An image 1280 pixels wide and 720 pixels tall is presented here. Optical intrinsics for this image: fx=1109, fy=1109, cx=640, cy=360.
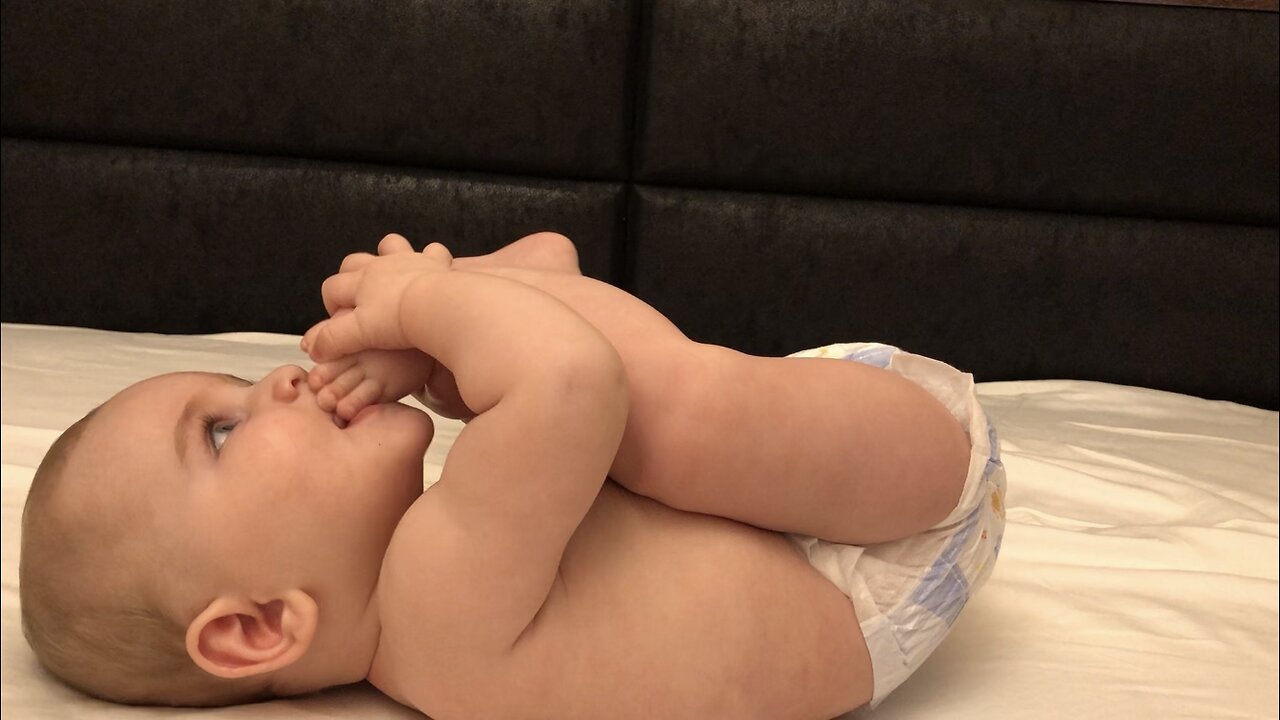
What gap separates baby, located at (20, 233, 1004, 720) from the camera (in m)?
0.71

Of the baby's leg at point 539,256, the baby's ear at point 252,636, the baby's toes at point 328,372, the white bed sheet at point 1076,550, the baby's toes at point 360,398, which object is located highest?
the baby's leg at point 539,256

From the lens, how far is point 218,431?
0.80 m

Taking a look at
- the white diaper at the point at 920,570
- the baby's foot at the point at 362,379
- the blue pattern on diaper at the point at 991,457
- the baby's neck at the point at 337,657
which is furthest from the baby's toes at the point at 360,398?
the blue pattern on diaper at the point at 991,457

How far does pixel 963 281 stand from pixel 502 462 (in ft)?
3.63

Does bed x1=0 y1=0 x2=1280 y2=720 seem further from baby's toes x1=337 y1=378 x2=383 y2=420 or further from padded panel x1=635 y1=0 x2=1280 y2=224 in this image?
baby's toes x1=337 y1=378 x2=383 y2=420

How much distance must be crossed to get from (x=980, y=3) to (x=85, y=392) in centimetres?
127

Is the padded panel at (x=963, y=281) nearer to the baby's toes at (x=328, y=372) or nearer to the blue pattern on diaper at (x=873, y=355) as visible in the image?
the blue pattern on diaper at (x=873, y=355)

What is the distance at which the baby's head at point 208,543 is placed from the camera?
728 mm

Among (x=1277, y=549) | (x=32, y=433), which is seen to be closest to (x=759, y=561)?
(x=1277, y=549)

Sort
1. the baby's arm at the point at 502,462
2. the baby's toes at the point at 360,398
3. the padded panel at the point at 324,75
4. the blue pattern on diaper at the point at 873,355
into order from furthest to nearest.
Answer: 1. the padded panel at the point at 324,75
2. the blue pattern on diaper at the point at 873,355
3. the baby's toes at the point at 360,398
4. the baby's arm at the point at 502,462

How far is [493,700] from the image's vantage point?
29.4 inches

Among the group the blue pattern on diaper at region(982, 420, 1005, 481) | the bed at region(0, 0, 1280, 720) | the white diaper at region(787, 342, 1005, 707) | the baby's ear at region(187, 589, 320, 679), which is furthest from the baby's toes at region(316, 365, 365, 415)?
the bed at region(0, 0, 1280, 720)

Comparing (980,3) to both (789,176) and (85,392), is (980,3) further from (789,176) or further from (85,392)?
(85,392)

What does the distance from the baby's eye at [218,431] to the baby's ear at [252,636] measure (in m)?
0.11
